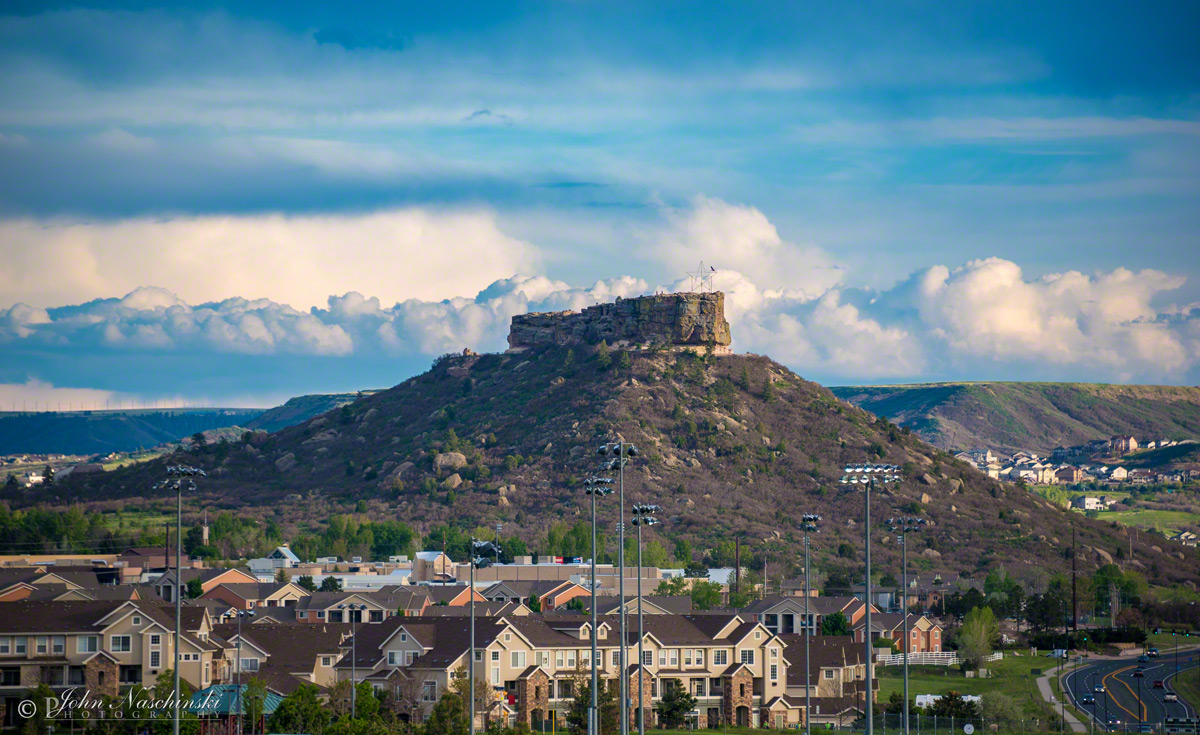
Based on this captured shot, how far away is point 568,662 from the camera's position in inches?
3688

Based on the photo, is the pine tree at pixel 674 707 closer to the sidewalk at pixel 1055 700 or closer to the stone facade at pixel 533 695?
the stone facade at pixel 533 695

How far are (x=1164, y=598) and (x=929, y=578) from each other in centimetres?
2598

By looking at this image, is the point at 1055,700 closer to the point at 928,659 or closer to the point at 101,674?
the point at 928,659

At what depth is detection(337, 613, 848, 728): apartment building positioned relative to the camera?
89.0 metres

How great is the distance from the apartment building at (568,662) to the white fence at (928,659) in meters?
22.2

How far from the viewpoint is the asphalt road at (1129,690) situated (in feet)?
297

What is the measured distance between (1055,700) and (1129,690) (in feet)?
29.6

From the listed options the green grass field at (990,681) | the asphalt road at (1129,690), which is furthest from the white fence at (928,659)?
the asphalt road at (1129,690)

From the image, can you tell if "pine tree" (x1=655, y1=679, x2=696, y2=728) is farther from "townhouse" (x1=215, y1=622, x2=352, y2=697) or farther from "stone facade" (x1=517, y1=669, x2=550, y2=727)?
"townhouse" (x1=215, y1=622, x2=352, y2=697)

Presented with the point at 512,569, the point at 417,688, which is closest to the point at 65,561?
the point at 512,569

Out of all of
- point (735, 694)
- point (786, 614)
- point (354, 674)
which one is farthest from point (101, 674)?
point (786, 614)

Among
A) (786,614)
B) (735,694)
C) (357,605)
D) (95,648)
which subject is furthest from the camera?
(786,614)

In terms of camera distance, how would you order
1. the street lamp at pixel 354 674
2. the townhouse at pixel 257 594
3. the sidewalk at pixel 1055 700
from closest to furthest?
the street lamp at pixel 354 674 → the sidewalk at pixel 1055 700 → the townhouse at pixel 257 594

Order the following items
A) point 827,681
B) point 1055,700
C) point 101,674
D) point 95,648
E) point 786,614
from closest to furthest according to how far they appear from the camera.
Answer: point 101,674
point 95,648
point 1055,700
point 827,681
point 786,614
